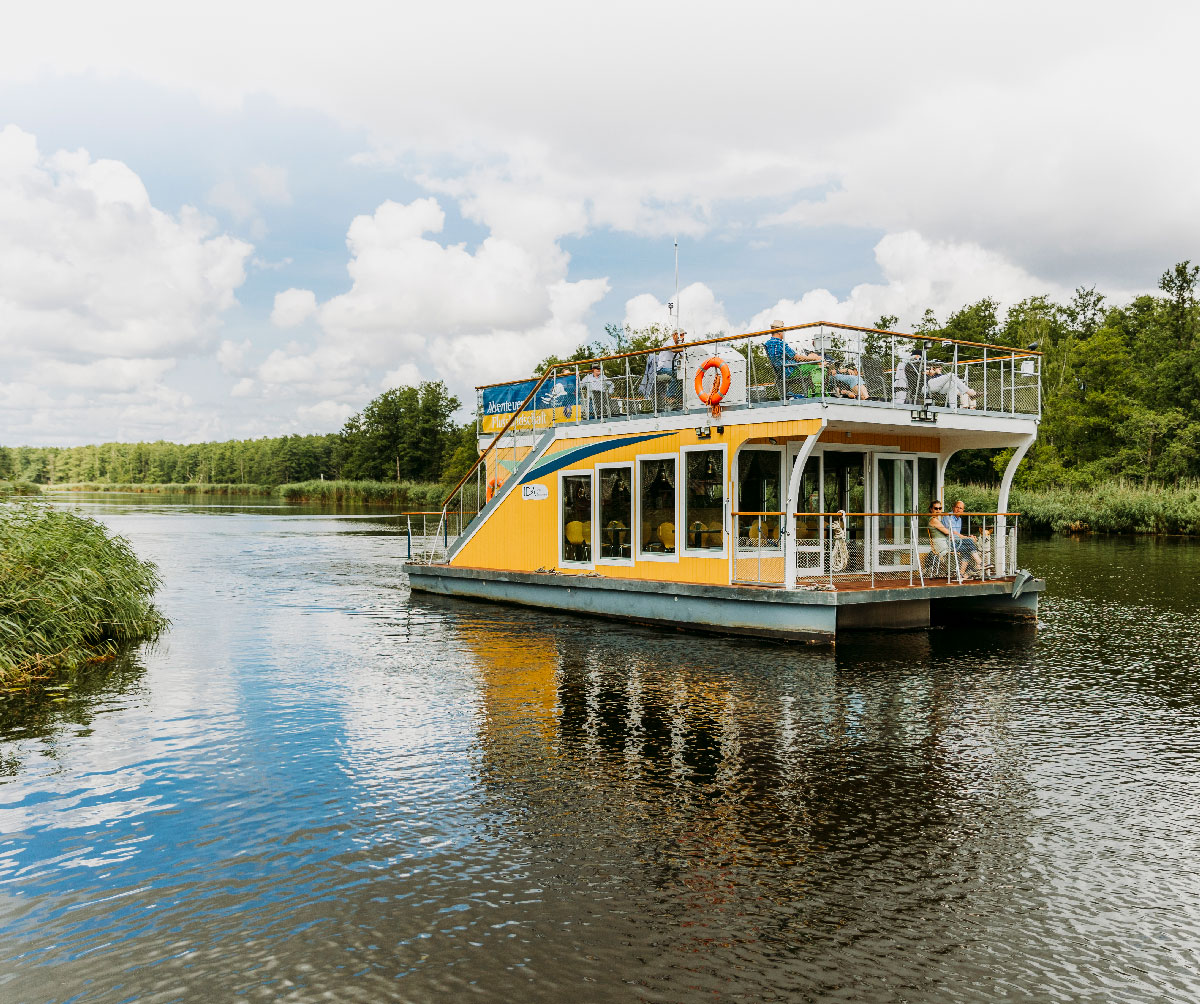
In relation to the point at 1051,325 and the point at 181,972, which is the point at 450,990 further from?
the point at 1051,325

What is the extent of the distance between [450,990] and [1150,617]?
57.6ft

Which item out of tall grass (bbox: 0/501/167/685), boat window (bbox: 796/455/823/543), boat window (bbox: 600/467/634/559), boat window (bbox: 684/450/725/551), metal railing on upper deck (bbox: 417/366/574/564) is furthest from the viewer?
metal railing on upper deck (bbox: 417/366/574/564)

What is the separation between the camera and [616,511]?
18.2m

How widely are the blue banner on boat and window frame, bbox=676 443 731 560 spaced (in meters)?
3.58

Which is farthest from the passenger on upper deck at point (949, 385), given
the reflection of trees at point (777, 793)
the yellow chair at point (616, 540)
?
the yellow chair at point (616, 540)

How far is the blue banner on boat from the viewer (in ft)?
65.7

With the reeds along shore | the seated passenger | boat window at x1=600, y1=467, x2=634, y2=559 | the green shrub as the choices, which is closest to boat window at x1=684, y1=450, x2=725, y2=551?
boat window at x1=600, y1=467, x2=634, y2=559

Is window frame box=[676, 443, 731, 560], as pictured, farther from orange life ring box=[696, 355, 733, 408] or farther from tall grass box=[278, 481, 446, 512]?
tall grass box=[278, 481, 446, 512]

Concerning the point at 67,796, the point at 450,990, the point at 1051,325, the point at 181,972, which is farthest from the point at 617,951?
the point at 1051,325

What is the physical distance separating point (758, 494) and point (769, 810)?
31.8ft

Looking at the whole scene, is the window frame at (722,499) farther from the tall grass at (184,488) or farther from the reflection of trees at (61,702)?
the tall grass at (184,488)

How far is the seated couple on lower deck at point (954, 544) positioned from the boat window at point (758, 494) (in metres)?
2.63

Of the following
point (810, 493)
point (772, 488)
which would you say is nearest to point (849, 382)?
point (772, 488)

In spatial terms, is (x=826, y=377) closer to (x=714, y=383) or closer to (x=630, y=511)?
(x=714, y=383)
